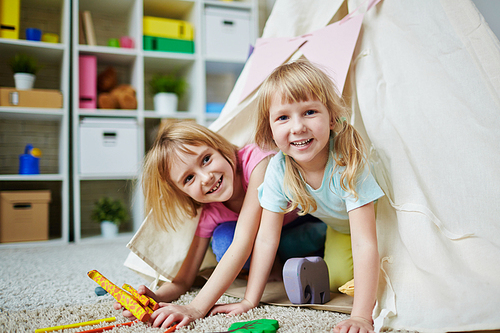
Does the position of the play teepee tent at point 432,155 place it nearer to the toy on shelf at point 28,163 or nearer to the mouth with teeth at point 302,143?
the mouth with teeth at point 302,143

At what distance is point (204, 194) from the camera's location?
0.90 m

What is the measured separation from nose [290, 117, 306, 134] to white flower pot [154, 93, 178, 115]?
1600 millimetres

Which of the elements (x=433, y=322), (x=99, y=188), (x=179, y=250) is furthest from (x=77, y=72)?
(x=433, y=322)

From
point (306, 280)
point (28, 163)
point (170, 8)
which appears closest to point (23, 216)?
point (28, 163)

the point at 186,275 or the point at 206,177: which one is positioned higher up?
the point at 206,177

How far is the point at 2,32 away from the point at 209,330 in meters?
2.01

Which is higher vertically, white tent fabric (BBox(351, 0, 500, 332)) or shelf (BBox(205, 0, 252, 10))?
shelf (BBox(205, 0, 252, 10))

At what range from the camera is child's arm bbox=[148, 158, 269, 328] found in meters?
0.71

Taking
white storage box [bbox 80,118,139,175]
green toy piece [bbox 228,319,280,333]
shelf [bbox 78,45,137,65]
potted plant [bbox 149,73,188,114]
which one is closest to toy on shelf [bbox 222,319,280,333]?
green toy piece [bbox 228,319,280,333]

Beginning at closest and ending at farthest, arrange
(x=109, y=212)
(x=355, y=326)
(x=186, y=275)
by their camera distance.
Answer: (x=355, y=326)
(x=186, y=275)
(x=109, y=212)

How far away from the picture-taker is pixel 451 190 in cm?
76

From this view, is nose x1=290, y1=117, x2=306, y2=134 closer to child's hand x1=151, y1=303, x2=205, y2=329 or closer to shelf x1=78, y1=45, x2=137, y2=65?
child's hand x1=151, y1=303, x2=205, y2=329

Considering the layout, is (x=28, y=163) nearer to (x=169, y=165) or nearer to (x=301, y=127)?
(x=169, y=165)

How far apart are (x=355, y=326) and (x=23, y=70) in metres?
2.08
